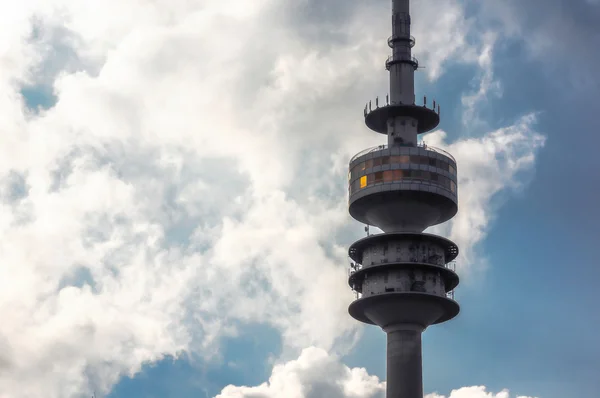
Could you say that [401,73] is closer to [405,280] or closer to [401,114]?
[401,114]

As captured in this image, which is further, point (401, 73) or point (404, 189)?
point (401, 73)

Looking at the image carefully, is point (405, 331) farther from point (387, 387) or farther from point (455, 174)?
point (455, 174)

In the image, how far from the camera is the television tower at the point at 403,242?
14800cm

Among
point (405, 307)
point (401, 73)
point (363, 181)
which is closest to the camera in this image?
point (405, 307)

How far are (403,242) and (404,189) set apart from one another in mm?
7748

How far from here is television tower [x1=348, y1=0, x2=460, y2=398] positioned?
148m

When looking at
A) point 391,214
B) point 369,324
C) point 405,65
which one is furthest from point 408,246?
point 405,65

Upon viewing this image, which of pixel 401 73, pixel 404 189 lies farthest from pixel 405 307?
pixel 401 73

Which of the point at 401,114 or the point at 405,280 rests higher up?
the point at 401,114

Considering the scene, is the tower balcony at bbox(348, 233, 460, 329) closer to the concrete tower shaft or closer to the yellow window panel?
the yellow window panel

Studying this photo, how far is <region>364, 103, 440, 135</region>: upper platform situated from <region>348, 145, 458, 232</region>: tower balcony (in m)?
6.59

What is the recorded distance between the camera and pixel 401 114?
16138cm

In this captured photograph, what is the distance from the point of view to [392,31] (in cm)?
16838

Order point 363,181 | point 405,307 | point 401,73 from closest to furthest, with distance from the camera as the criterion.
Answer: point 405,307
point 363,181
point 401,73
